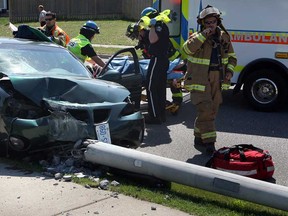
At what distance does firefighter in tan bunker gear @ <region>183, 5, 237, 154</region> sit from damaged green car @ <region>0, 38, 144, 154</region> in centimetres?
98

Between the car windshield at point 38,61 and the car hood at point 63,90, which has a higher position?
the car windshield at point 38,61

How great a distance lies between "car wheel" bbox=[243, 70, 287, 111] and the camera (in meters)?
10.2

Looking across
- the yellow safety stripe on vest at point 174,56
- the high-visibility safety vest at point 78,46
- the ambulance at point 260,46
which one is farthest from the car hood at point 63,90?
the ambulance at point 260,46

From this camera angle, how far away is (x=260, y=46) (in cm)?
1019

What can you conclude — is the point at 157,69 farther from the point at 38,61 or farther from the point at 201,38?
the point at 38,61

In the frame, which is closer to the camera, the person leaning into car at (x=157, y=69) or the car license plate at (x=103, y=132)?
the car license plate at (x=103, y=132)

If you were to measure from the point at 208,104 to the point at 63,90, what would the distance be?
2.01 metres

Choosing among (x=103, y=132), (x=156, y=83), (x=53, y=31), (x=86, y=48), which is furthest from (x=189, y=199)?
(x=53, y=31)

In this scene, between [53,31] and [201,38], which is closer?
[201,38]

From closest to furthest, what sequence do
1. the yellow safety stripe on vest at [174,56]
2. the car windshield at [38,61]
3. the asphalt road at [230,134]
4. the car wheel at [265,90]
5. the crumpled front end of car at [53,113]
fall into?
the crumpled front end of car at [53,113], the car windshield at [38,61], the asphalt road at [230,134], the car wheel at [265,90], the yellow safety stripe on vest at [174,56]

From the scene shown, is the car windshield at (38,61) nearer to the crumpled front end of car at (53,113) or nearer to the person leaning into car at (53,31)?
the crumpled front end of car at (53,113)

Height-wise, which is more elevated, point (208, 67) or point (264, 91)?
point (208, 67)

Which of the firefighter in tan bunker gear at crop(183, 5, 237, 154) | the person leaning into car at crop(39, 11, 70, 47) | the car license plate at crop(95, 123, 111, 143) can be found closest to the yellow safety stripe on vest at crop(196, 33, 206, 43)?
the firefighter in tan bunker gear at crop(183, 5, 237, 154)

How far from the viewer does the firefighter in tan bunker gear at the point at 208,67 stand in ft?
23.9
